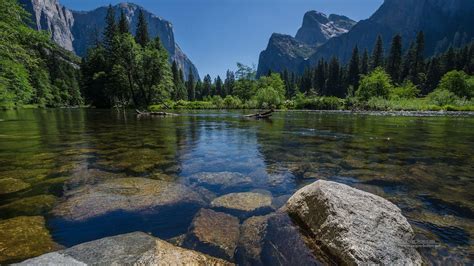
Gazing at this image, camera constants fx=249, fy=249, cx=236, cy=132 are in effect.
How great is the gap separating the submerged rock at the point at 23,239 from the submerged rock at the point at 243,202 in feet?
8.68

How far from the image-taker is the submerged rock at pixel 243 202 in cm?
471

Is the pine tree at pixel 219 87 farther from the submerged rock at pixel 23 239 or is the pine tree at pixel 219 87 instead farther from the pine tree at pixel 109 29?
the submerged rock at pixel 23 239

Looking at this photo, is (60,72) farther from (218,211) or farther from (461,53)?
(461,53)

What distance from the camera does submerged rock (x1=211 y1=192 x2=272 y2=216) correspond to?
4715 millimetres

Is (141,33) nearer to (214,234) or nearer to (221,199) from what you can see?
(221,199)

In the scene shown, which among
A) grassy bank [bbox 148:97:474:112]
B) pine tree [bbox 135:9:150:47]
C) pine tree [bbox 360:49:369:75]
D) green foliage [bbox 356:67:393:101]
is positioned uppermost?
pine tree [bbox 135:9:150:47]

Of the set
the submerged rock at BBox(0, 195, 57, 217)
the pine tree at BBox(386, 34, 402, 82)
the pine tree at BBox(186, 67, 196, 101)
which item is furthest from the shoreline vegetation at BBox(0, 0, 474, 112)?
the pine tree at BBox(186, 67, 196, 101)

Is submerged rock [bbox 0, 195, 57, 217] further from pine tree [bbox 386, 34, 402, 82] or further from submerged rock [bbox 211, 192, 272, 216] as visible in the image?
pine tree [bbox 386, 34, 402, 82]

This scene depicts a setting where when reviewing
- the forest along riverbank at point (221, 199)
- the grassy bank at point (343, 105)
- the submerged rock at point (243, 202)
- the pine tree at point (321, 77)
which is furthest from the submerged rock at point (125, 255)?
the pine tree at point (321, 77)

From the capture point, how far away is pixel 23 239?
11.4 ft

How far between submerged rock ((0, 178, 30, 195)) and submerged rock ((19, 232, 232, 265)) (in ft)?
12.3

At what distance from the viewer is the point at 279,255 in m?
3.32

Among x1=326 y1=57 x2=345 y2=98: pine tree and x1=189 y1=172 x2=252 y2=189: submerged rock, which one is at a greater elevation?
x1=326 y1=57 x2=345 y2=98: pine tree

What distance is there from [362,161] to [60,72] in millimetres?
112738
